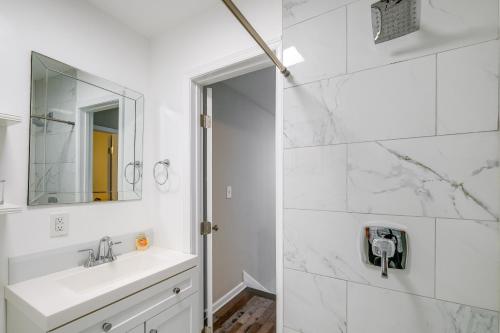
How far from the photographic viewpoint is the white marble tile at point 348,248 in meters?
Answer: 0.87

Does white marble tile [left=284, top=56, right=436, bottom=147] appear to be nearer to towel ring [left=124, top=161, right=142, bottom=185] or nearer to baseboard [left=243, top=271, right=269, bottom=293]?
towel ring [left=124, top=161, right=142, bottom=185]

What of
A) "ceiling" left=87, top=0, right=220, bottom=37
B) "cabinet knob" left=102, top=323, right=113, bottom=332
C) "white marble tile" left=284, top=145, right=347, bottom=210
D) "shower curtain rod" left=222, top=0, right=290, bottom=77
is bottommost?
"cabinet knob" left=102, top=323, right=113, bottom=332

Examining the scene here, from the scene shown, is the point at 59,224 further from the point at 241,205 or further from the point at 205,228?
the point at 241,205

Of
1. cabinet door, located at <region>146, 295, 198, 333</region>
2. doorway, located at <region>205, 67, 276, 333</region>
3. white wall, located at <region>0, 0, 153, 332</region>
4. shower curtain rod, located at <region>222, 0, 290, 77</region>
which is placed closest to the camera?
shower curtain rod, located at <region>222, 0, 290, 77</region>

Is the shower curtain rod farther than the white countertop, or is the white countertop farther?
the white countertop

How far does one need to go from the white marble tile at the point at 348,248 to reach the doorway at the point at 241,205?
0.81 meters

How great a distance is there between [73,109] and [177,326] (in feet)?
4.53

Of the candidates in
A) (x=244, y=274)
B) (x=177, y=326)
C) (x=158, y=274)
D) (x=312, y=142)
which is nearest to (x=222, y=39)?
(x=312, y=142)

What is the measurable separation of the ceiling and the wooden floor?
2.41 m

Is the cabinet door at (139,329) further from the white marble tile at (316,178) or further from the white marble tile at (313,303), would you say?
the white marble tile at (316,178)

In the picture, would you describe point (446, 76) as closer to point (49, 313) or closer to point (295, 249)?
point (295, 249)

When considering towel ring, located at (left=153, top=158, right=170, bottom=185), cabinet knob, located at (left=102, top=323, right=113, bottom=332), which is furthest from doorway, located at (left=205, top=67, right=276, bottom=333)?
cabinet knob, located at (left=102, top=323, right=113, bottom=332)

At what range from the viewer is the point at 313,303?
3.59 feet

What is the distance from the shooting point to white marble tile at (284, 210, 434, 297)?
0.87m
